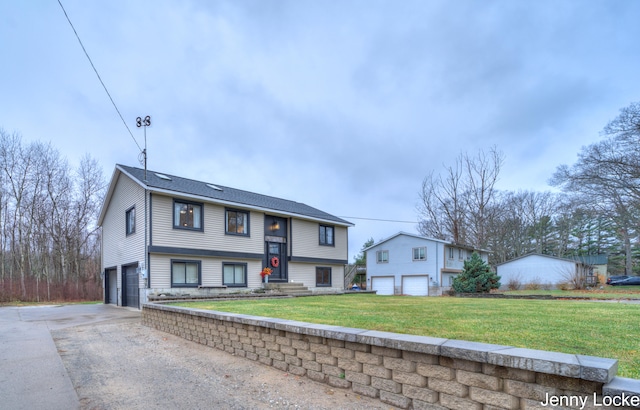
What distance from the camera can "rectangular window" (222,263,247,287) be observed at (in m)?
16.4

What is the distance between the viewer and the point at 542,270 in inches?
1208

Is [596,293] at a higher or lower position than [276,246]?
lower

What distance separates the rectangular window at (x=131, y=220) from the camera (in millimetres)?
15383

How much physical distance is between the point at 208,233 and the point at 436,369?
13.9 metres

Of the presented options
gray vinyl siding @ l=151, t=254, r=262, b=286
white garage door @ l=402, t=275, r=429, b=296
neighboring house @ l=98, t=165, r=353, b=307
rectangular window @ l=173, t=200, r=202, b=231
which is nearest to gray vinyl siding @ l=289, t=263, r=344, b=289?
neighboring house @ l=98, t=165, r=353, b=307

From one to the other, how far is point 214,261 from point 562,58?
621 inches

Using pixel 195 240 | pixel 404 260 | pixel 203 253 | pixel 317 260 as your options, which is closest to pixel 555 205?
pixel 404 260

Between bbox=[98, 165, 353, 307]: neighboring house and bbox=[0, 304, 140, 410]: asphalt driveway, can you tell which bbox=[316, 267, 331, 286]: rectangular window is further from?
bbox=[0, 304, 140, 410]: asphalt driveway

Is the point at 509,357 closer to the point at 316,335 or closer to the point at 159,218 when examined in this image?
the point at 316,335

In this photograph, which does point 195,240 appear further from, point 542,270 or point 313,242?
point 542,270

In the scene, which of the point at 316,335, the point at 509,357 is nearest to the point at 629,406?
the point at 509,357

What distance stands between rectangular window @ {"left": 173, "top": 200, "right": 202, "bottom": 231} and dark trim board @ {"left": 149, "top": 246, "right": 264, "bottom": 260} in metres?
0.94

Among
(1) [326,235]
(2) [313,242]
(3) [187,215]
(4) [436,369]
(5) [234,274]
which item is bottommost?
(5) [234,274]

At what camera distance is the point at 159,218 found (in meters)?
14.2
